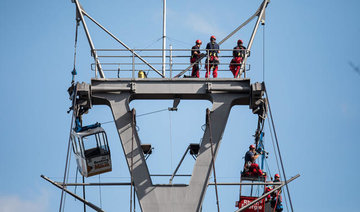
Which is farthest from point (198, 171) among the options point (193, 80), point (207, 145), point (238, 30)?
point (238, 30)

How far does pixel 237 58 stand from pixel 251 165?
4.21 m

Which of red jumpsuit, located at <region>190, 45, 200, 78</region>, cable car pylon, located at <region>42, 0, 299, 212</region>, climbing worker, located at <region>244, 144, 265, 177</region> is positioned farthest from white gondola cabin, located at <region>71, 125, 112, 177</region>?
climbing worker, located at <region>244, 144, 265, 177</region>

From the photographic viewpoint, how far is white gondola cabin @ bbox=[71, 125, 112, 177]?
3475 centimetres

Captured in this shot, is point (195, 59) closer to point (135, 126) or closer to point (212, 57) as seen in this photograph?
point (212, 57)

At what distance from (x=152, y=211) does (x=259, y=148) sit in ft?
18.5

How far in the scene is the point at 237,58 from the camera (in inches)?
1432

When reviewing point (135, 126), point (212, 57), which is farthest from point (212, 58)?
point (135, 126)

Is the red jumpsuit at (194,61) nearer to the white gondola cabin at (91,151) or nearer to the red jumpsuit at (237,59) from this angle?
the red jumpsuit at (237,59)

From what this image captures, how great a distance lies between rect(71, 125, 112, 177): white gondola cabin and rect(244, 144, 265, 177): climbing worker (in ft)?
17.1

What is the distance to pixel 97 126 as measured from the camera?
35344 mm

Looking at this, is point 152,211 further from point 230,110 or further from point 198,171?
point 230,110

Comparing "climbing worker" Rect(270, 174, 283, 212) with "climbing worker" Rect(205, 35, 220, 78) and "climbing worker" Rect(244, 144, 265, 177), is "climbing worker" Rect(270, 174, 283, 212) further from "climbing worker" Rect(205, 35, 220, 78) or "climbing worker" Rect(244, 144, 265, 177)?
"climbing worker" Rect(205, 35, 220, 78)

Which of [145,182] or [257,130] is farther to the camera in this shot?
[257,130]

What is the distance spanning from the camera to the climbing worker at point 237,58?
36.3 meters
